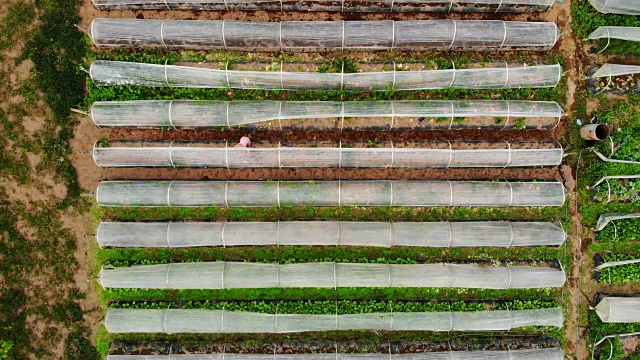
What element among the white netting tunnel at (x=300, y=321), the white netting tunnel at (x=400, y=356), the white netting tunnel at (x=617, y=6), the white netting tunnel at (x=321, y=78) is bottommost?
the white netting tunnel at (x=400, y=356)

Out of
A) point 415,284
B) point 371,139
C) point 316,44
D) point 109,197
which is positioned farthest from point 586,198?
point 109,197

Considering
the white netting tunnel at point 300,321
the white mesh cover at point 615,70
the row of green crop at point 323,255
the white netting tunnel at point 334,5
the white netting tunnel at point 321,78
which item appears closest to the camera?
Answer: the white netting tunnel at point 300,321

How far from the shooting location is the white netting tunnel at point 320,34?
674 inches

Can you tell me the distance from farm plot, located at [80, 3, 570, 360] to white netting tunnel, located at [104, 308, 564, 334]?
6 cm

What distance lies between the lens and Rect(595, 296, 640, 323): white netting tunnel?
1738 cm

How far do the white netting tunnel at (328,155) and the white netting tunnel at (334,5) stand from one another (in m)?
5.10

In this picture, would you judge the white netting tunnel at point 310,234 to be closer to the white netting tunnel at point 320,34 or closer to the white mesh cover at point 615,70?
the white mesh cover at point 615,70

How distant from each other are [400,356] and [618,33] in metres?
14.4

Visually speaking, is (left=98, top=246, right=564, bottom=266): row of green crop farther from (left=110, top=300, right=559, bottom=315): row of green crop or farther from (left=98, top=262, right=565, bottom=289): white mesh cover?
(left=110, top=300, right=559, bottom=315): row of green crop

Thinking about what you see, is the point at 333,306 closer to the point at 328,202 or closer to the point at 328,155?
the point at 328,202

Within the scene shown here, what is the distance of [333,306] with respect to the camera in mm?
17297

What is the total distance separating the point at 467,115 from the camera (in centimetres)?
1725

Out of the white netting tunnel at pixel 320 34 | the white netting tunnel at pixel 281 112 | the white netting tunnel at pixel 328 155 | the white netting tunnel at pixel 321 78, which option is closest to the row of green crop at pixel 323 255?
the white netting tunnel at pixel 328 155

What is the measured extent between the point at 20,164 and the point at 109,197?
3737 mm
